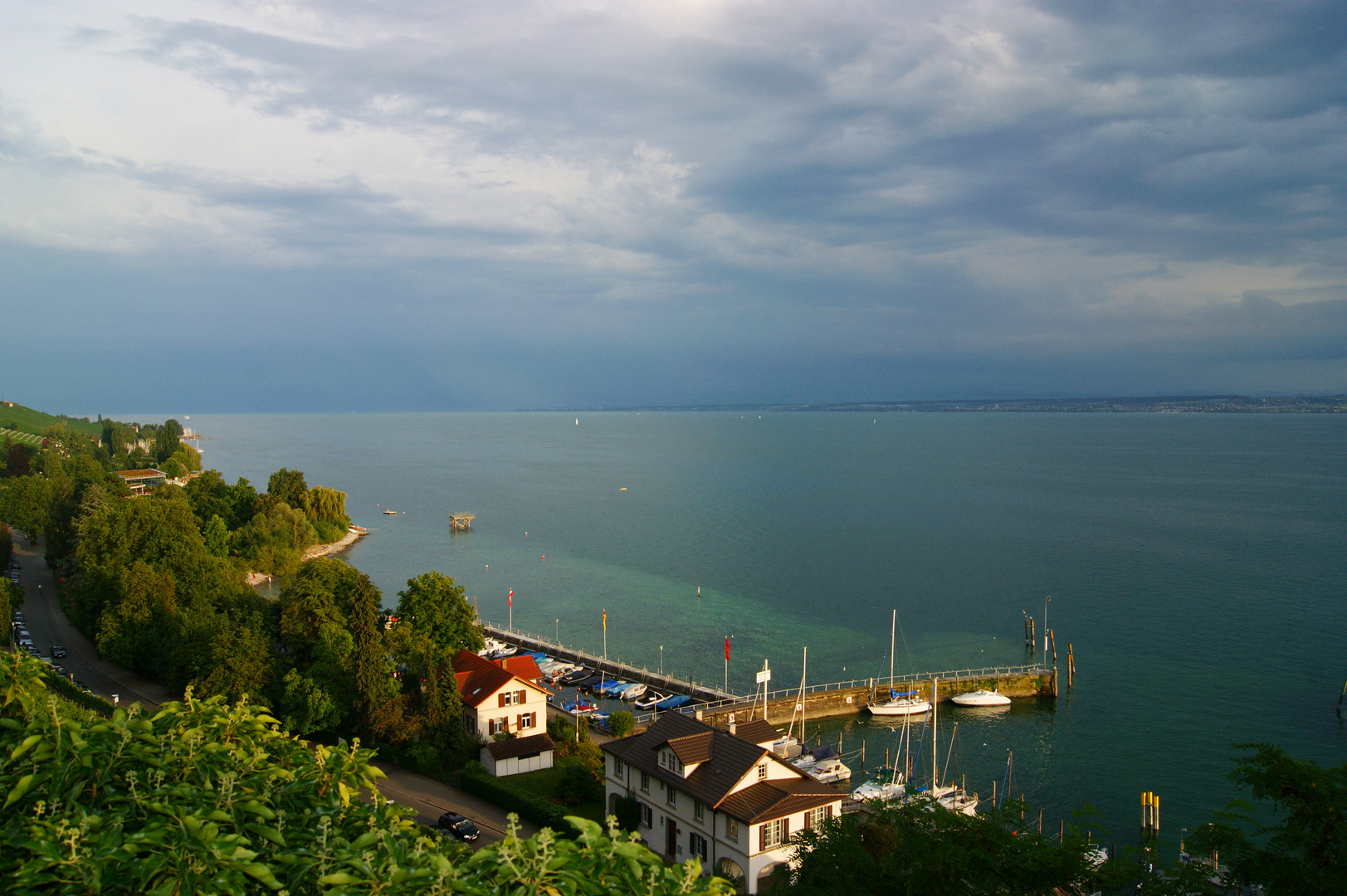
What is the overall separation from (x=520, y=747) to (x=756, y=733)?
8.23 m

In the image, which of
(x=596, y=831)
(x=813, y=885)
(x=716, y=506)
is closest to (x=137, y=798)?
(x=596, y=831)

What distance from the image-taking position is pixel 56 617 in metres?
46.5

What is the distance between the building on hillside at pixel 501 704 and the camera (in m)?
29.8

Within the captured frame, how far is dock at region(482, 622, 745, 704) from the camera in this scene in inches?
1559

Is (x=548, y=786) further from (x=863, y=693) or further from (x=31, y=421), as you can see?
(x=31, y=421)

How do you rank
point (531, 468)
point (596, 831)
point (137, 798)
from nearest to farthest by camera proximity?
point (596, 831), point (137, 798), point (531, 468)

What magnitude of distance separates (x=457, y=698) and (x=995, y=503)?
286 feet

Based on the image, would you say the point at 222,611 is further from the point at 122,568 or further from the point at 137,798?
the point at 137,798

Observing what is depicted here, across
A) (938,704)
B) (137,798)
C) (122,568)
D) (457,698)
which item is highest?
(137,798)

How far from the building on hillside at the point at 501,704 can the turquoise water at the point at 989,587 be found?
1400 cm

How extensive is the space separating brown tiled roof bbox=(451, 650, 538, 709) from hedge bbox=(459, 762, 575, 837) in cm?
265

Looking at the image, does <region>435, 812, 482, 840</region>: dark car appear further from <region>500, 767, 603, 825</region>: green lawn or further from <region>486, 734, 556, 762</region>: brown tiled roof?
<region>486, 734, 556, 762</region>: brown tiled roof

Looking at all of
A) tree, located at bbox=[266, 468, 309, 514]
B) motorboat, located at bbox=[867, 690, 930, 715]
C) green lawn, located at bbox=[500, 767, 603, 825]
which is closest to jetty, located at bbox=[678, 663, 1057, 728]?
motorboat, located at bbox=[867, 690, 930, 715]

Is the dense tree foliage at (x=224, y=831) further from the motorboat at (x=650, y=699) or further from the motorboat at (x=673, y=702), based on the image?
the motorboat at (x=650, y=699)
